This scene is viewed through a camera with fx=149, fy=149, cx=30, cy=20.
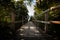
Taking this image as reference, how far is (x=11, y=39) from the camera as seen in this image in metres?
4.45

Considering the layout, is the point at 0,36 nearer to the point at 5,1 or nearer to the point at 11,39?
the point at 11,39

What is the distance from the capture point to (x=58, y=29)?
376cm

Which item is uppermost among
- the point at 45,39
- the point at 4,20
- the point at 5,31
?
the point at 4,20

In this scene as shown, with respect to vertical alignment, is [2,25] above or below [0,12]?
below

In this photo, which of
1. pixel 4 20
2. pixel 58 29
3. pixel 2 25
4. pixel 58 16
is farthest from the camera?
pixel 4 20

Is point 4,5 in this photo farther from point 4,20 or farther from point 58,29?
point 58,29

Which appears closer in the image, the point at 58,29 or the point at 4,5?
the point at 58,29

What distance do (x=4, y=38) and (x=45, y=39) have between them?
1214 mm

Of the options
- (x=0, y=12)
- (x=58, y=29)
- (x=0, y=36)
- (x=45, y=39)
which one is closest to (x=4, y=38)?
(x=0, y=36)

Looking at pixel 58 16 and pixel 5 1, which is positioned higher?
pixel 5 1

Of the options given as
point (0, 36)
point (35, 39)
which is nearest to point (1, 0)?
point (0, 36)

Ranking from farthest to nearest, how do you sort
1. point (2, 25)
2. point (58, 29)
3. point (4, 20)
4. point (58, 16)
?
point (4, 20) → point (2, 25) → point (58, 16) → point (58, 29)

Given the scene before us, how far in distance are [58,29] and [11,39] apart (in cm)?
149

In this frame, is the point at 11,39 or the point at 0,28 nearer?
the point at 0,28
